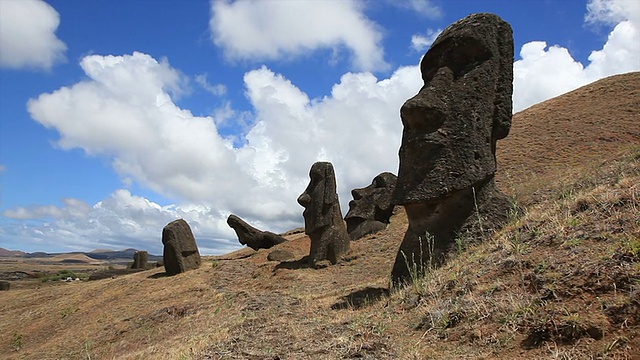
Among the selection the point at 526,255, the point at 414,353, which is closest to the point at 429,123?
the point at 526,255

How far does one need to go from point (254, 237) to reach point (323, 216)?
350 inches

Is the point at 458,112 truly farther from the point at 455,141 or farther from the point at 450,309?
the point at 450,309

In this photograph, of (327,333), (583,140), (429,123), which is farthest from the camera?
(583,140)

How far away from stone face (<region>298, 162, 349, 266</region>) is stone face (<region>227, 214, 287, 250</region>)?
783 centimetres

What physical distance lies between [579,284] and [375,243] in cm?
1145

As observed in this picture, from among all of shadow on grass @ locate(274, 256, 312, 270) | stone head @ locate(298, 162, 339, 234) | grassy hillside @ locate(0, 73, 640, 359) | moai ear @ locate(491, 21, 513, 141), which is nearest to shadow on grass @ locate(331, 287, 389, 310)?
grassy hillside @ locate(0, 73, 640, 359)

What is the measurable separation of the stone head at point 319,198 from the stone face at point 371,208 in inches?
134

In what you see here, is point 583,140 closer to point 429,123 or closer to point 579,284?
point 429,123

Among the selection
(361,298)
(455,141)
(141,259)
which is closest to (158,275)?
(141,259)

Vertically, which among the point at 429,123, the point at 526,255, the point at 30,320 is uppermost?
the point at 429,123

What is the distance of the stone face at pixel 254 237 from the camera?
2316 cm

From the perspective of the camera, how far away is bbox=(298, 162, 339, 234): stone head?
49.6 feet

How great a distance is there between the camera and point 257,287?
12969 mm

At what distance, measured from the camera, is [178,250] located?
18234mm
